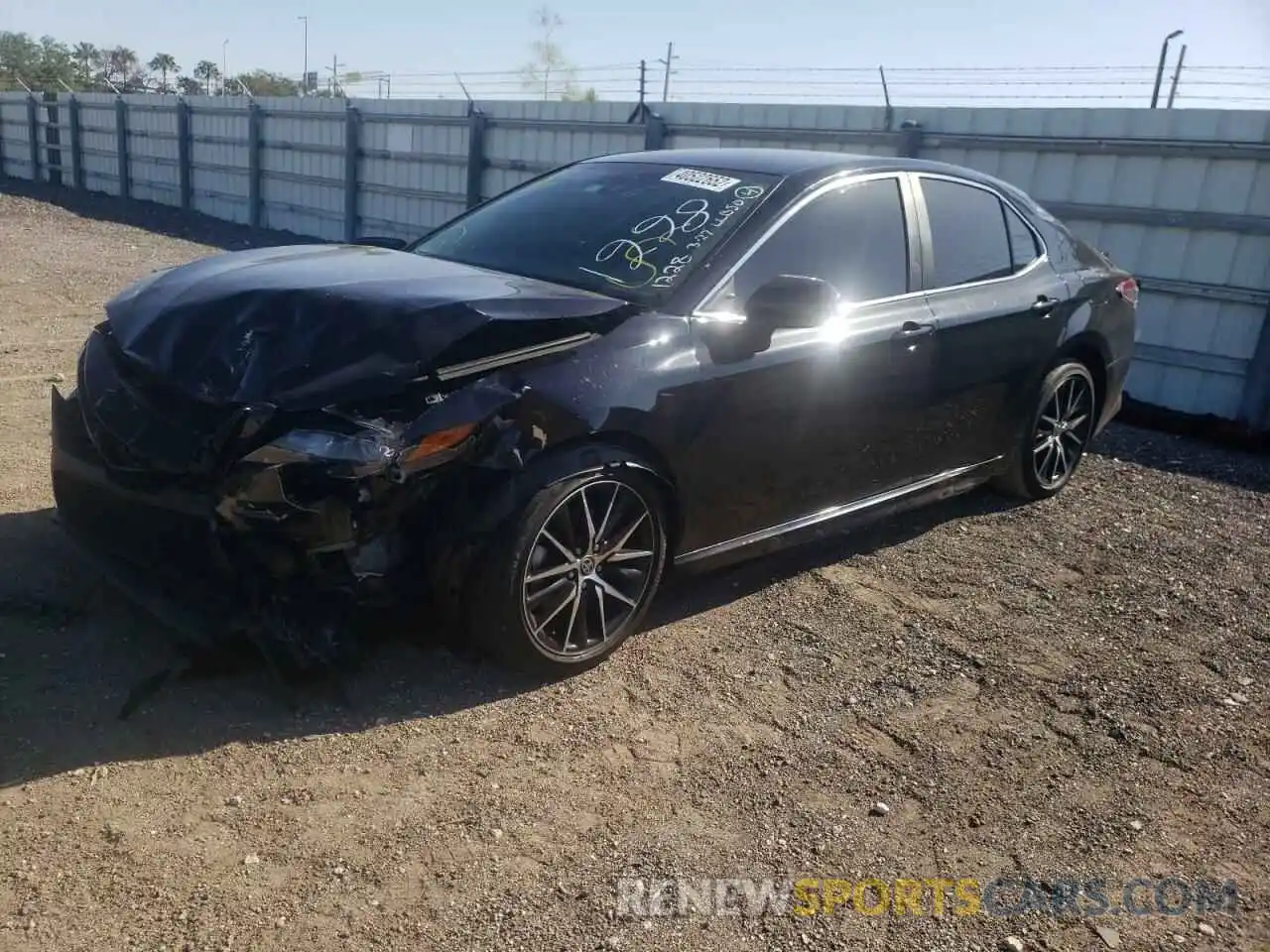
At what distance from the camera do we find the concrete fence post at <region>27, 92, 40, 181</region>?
90.3 ft

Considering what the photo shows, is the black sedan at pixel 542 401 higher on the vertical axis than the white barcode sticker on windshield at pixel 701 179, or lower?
lower

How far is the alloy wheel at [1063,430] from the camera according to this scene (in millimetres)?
5676

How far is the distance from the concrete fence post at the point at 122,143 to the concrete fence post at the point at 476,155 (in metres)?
13.0

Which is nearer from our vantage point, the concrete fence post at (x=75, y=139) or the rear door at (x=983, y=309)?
the rear door at (x=983, y=309)

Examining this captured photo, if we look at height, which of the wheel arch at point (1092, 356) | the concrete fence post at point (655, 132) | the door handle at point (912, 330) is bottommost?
the wheel arch at point (1092, 356)

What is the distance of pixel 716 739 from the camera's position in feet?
11.2

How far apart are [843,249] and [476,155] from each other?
433 inches

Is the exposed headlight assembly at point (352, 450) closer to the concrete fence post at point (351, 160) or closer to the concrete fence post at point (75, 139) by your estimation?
the concrete fence post at point (351, 160)

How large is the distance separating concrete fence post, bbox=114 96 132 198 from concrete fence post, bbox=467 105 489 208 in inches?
511

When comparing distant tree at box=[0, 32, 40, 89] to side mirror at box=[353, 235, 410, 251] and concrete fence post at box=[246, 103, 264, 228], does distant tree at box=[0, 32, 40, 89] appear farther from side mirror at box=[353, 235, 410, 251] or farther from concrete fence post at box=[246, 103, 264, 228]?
side mirror at box=[353, 235, 410, 251]

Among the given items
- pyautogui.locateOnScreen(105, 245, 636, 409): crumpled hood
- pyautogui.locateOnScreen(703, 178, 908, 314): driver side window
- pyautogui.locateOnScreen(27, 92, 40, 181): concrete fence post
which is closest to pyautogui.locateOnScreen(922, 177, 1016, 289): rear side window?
pyautogui.locateOnScreen(703, 178, 908, 314): driver side window

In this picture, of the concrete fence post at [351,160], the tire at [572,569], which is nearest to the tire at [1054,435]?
the tire at [572,569]

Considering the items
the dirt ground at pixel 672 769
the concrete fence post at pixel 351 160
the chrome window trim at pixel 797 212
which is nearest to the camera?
the dirt ground at pixel 672 769

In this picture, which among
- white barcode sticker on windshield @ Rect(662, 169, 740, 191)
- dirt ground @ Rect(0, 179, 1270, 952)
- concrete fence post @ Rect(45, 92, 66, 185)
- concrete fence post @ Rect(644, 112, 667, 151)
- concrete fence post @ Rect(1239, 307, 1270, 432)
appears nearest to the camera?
dirt ground @ Rect(0, 179, 1270, 952)
